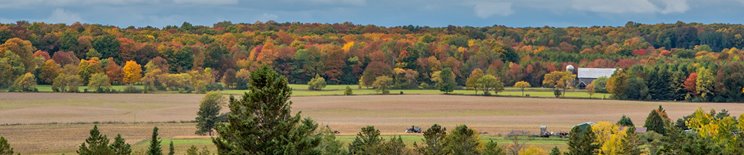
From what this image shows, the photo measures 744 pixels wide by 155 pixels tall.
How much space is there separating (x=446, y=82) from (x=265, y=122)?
116m

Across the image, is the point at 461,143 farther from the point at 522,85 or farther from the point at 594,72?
the point at 594,72

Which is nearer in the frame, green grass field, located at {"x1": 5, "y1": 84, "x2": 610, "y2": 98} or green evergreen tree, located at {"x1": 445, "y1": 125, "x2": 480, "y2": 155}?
green evergreen tree, located at {"x1": 445, "y1": 125, "x2": 480, "y2": 155}

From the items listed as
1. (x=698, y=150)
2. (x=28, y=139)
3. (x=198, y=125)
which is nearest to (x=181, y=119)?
(x=198, y=125)

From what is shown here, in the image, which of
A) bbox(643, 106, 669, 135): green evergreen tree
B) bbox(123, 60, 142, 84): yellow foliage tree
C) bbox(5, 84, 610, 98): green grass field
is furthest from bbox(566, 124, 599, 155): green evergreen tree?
bbox(123, 60, 142, 84): yellow foliage tree

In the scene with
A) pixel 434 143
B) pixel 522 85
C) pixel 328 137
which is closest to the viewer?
pixel 434 143

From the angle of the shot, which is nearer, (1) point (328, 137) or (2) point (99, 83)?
(1) point (328, 137)

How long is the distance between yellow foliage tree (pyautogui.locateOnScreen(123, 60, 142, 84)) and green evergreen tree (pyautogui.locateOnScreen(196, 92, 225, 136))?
55.9 m

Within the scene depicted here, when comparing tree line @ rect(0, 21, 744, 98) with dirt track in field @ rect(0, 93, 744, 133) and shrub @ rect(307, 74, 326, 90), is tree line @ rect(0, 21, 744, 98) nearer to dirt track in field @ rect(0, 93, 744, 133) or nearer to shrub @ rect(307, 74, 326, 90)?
shrub @ rect(307, 74, 326, 90)

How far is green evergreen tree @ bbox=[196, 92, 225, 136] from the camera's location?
9780cm

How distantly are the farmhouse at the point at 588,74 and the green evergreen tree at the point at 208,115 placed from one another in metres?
76.3

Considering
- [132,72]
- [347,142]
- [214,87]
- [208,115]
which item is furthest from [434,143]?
[132,72]

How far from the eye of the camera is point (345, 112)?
123 m

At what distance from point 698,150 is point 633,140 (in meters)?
11.5

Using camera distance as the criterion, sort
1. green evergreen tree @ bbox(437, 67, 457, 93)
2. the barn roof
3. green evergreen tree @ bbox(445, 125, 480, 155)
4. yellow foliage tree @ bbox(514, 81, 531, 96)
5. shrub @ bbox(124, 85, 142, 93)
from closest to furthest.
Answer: green evergreen tree @ bbox(445, 125, 480, 155), shrub @ bbox(124, 85, 142, 93), green evergreen tree @ bbox(437, 67, 457, 93), yellow foliage tree @ bbox(514, 81, 531, 96), the barn roof
